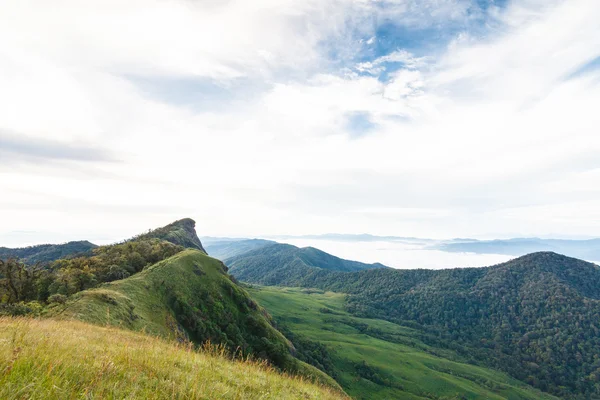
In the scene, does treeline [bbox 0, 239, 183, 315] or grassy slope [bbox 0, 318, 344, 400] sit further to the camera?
treeline [bbox 0, 239, 183, 315]

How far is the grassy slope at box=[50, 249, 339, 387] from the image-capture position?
33.7 meters

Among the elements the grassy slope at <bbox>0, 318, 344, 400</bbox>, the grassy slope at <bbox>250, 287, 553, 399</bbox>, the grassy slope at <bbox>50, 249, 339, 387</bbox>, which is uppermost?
the grassy slope at <bbox>0, 318, 344, 400</bbox>

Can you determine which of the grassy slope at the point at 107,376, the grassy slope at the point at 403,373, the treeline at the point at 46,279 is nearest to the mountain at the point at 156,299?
the treeline at the point at 46,279

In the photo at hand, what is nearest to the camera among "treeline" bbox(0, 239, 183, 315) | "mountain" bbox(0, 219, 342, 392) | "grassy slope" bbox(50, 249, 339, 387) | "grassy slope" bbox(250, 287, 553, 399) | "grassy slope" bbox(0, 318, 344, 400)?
"grassy slope" bbox(0, 318, 344, 400)

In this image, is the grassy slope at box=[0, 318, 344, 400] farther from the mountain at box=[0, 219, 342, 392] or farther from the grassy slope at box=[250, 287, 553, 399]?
the grassy slope at box=[250, 287, 553, 399]

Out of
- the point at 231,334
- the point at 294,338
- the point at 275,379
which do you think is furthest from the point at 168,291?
the point at 294,338

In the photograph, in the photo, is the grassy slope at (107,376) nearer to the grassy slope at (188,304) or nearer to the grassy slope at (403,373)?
the grassy slope at (188,304)

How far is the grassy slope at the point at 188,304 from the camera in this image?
33.7 meters

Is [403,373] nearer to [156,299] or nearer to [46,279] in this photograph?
[156,299]

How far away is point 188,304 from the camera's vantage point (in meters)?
54.9

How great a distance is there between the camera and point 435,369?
551ft

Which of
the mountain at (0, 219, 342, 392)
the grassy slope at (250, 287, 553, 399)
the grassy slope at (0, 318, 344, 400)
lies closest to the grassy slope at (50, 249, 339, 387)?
the mountain at (0, 219, 342, 392)

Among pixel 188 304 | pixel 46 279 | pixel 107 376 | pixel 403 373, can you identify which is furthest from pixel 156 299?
pixel 403 373

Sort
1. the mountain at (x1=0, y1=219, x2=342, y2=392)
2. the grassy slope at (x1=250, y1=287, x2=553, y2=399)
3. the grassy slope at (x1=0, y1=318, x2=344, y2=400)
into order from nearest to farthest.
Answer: the grassy slope at (x1=0, y1=318, x2=344, y2=400)
the mountain at (x1=0, y1=219, x2=342, y2=392)
the grassy slope at (x1=250, y1=287, x2=553, y2=399)
